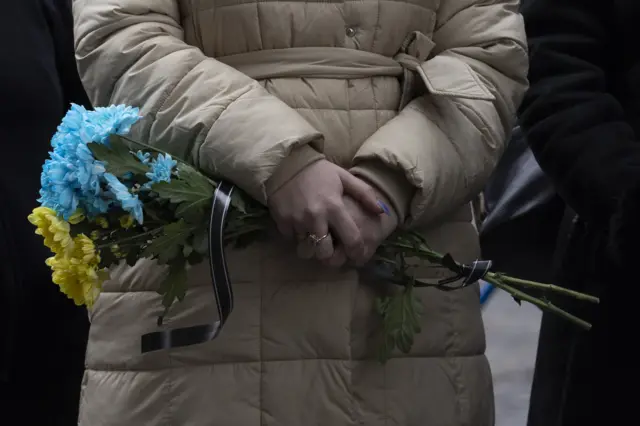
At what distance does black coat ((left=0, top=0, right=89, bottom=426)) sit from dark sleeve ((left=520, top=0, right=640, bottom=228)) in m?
0.89

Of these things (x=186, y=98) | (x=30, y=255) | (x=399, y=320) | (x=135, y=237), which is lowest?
(x=30, y=255)

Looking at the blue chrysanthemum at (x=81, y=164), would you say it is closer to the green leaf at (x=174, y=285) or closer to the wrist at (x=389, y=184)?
the green leaf at (x=174, y=285)

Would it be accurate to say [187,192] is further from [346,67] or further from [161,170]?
[346,67]

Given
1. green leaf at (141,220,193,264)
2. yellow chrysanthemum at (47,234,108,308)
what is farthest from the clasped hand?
yellow chrysanthemum at (47,234,108,308)

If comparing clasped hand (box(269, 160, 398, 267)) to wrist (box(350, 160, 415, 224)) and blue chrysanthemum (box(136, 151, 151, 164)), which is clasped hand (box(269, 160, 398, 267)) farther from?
blue chrysanthemum (box(136, 151, 151, 164))

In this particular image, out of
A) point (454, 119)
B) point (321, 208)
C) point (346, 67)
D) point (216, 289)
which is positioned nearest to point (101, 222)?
point (216, 289)

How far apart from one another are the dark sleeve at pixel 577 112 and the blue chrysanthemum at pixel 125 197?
69 cm

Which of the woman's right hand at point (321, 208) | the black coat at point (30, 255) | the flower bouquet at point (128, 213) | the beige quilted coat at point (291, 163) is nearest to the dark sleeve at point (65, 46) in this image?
the black coat at point (30, 255)

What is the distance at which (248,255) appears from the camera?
1062 mm

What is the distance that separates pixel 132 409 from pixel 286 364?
0.21 m

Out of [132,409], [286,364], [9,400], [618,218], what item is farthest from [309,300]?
[9,400]

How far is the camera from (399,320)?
1.05 m

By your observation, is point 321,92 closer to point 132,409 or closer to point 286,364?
point 286,364

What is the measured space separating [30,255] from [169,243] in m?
0.62
